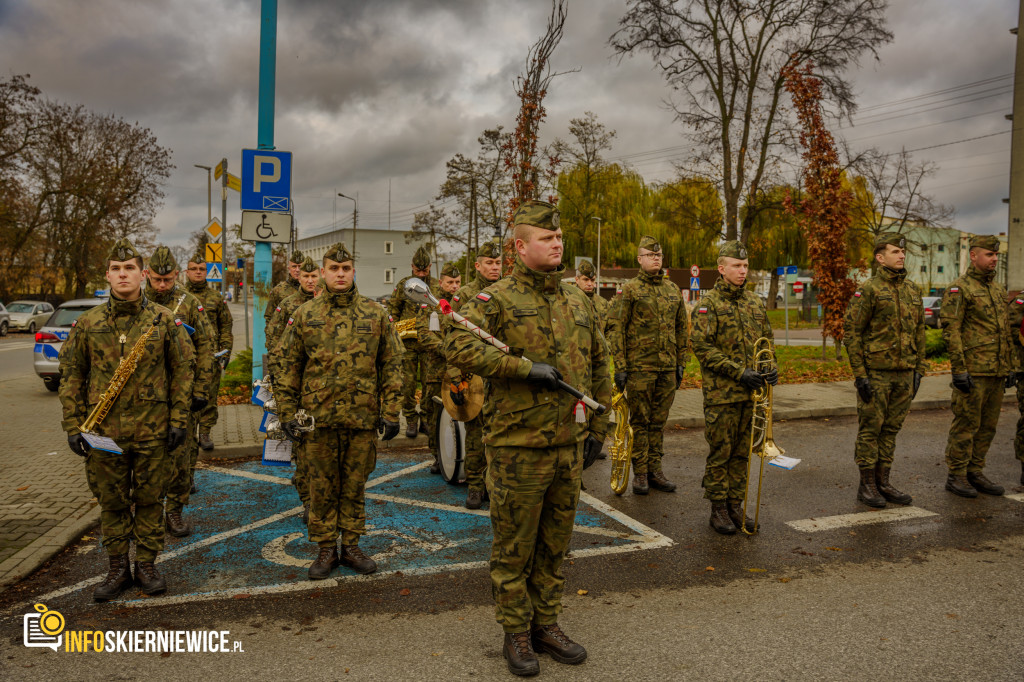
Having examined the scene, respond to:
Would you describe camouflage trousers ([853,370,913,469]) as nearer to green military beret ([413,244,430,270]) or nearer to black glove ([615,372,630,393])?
black glove ([615,372,630,393])

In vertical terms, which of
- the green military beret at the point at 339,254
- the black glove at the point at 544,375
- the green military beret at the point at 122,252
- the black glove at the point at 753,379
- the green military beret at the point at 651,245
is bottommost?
the black glove at the point at 753,379

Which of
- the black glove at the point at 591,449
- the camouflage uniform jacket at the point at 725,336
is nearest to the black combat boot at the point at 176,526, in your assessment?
the black glove at the point at 591,449

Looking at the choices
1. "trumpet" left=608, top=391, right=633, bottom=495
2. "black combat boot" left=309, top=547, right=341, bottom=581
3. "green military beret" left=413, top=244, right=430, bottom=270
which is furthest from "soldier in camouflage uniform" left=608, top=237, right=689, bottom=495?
"black combat boot" left=309, top=547, right=341, bottom=581

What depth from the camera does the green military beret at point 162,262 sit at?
586 centimetres

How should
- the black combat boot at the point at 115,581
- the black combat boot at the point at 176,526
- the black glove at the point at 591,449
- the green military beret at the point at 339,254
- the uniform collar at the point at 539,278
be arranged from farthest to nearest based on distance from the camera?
the black combat boot at the point at 176,526
the green military beret at the point at 339,254
the black combat boot at the point at 115,581
the black glove at the point at 591,449
the uniform collar at the point at 539,278

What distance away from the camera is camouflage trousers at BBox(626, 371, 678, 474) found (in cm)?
679

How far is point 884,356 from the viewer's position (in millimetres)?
6219

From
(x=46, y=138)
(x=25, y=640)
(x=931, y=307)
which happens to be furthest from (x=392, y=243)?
(x=25, y=640)

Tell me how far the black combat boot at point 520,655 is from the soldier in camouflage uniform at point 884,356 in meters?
4.23

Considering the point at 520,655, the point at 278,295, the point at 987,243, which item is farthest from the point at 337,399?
the point at 987,243

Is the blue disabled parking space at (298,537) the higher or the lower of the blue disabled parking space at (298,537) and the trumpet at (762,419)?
the lower

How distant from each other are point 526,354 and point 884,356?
14.0 feet

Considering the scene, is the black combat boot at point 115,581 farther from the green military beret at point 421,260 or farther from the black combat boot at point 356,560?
the green military beret at point 421,260

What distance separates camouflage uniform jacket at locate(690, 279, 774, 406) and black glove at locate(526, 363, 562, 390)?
2.58 meters
